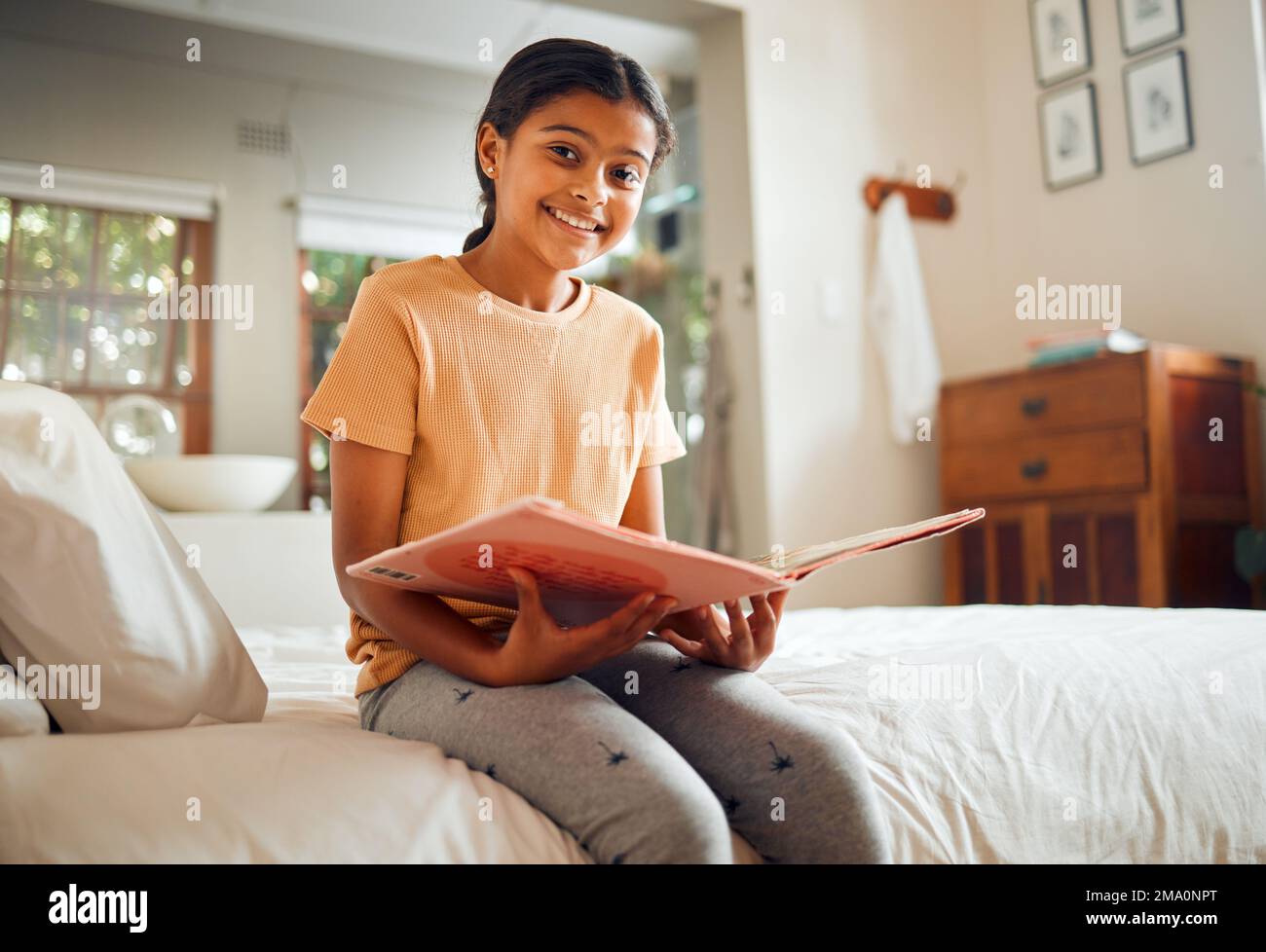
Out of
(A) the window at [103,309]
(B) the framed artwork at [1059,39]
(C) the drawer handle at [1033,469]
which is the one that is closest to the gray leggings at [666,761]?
(C) the drawer handle at [1033,469]

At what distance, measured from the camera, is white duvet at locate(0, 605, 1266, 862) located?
2.49 ft

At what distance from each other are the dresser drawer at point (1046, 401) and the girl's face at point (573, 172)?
2136 millimetres

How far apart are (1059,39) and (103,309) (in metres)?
3.58

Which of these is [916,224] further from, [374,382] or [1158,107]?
[374,382]

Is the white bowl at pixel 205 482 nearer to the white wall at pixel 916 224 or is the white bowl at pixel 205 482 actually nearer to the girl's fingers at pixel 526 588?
the white wall at pixel 916 224

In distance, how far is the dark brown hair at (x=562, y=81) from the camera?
105 centimetres

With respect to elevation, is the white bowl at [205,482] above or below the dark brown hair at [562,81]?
below

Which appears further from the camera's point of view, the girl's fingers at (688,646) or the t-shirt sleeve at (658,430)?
the t-shirt sleeve at (658,430)

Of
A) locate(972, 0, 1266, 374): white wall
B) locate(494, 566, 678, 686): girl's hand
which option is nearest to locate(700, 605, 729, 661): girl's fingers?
locate(494, 566, 678, 686): girl's hand

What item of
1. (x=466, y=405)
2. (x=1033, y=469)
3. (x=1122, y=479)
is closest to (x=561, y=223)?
(x=466, y=405)

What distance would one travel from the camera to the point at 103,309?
415 centimetres

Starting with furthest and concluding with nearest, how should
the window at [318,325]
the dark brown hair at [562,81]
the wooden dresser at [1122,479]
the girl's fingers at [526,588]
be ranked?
1. the window at [318,325]
2. the wooden dresser at [1122,479]
3. the dark brown hair at [562,81]
4. the girl's fingers at [526,588]
